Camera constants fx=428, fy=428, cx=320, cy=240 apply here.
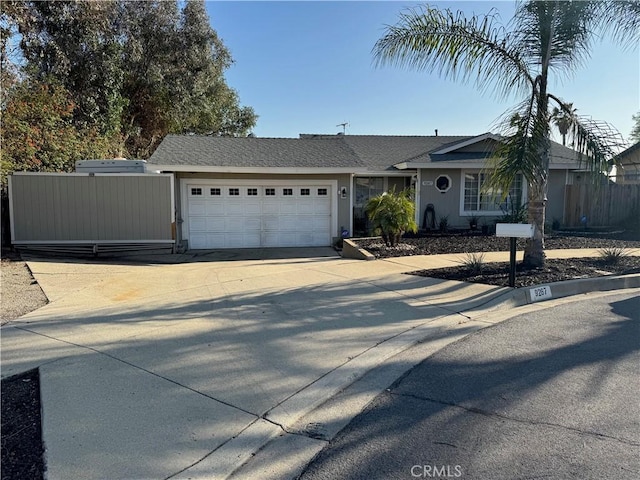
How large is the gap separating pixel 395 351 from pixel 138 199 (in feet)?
33.4

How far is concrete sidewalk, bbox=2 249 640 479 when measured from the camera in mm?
3014

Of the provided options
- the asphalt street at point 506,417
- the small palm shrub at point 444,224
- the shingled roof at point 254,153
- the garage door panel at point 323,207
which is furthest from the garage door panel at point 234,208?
the asphalt street at point 506,417

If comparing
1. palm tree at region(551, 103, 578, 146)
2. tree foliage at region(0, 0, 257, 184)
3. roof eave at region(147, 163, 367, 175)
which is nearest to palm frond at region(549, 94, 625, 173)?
palm tree at region(551, 103, 578, 146)

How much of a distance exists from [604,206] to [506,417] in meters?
17.9

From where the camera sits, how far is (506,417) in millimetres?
3400

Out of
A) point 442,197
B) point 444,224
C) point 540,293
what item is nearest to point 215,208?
point 444,224

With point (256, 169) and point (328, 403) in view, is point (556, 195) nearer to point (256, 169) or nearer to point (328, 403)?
point (256, 169)

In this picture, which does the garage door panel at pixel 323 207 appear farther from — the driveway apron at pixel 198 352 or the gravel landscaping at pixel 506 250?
the driveway apron at pixel 198 352

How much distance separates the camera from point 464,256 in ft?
36.2

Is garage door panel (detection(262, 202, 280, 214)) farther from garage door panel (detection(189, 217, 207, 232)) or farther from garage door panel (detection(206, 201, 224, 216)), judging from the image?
garage door panel (detection(189, 217, 207, 232))

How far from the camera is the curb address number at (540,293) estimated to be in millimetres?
7251

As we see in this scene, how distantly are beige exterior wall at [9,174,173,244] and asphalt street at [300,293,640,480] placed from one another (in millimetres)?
10205

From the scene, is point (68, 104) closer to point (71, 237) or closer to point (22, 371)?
point (71, 237)

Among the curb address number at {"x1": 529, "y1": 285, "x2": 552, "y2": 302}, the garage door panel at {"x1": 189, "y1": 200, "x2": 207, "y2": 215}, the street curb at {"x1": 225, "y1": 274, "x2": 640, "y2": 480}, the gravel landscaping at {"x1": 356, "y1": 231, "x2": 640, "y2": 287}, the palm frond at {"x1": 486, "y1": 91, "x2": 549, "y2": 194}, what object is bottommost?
the street curb at {"x1": 225, "y1": 274, "x2": 640, "y2": 480}
